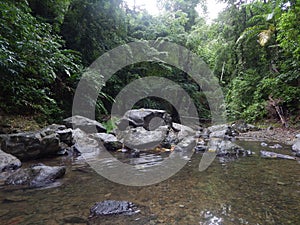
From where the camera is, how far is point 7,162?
3336 mm

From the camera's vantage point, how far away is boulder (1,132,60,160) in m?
3.81

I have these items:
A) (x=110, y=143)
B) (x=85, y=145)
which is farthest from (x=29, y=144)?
(x=110, y=143)

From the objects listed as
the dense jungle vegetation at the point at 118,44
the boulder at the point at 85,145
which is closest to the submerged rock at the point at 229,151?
the boulder at the point at 85,145

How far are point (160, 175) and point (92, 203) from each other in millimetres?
1266

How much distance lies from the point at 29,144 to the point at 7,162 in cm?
67

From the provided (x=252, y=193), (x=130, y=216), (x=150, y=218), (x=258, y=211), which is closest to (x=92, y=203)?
(x=130, y=216)

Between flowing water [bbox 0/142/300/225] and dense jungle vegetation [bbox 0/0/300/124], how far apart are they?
234 cm

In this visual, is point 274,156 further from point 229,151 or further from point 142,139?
point 142,139

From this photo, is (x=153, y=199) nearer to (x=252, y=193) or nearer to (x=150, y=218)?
(x=150, y=218)

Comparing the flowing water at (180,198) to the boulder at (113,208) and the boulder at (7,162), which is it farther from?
the boulder at (7,162)

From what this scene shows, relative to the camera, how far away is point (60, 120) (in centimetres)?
670

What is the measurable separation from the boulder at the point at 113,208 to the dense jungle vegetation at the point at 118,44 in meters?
2.80

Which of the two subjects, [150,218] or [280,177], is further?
[280,177]

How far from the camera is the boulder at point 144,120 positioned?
7568 millimetres
